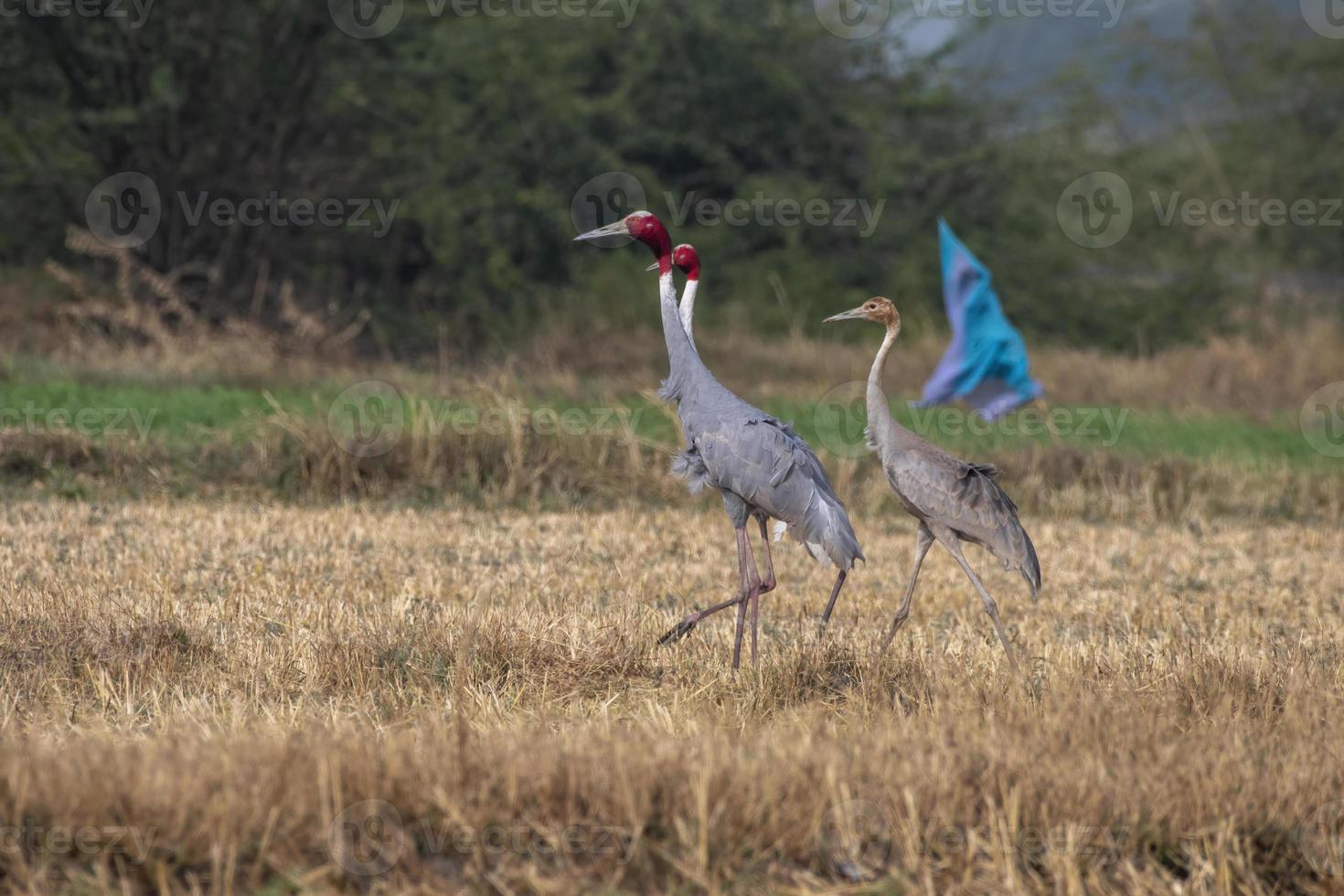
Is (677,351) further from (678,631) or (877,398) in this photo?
(678,631)

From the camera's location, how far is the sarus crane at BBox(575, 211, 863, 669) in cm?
640

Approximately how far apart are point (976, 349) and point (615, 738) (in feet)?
39.4

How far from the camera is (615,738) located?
456 cm

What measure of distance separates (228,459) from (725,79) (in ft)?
54.5

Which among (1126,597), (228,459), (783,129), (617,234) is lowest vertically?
(1126,597)

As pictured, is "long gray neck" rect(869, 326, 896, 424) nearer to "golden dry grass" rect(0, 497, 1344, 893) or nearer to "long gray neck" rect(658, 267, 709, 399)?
"long gray neck" rect(658, 267, 709, 399)

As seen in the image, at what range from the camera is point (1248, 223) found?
1248 inches

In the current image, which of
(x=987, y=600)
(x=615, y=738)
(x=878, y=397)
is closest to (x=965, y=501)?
(x=987, y=600)

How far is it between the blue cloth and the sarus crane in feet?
31.3

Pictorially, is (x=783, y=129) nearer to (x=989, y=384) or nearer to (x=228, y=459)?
(x=989, y=384)

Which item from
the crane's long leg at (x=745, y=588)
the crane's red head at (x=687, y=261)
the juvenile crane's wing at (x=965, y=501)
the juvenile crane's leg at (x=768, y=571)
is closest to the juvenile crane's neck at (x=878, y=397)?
the juvenile crane's wing at (x=965, y=501)

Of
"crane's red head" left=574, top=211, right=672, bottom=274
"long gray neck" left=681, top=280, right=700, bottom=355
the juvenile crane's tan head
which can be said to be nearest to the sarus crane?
"crane's red head" left=574, top=211, right=672, bottom=274

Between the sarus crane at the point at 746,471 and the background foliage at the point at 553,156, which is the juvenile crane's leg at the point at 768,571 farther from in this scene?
the background foliage at the point at 553,156

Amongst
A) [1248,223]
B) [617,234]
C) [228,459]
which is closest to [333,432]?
[228,459]
